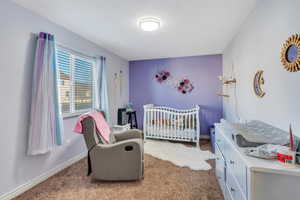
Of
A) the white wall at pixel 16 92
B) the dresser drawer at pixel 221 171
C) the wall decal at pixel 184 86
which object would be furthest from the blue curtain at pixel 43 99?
the wall decal at pixel 184 86

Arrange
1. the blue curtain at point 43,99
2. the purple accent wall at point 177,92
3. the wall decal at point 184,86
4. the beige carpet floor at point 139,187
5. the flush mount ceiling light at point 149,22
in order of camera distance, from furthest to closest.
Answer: the wall decal at point 184,86 < the purple accent wall at point 177,92 < the flush mount ceiling light at point 149,22 < the blue curtain at point 43,99 < the beige carpet floor at point 139,187

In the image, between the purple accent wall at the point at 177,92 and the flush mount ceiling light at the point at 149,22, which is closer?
the flush mount ceiling light at the point at 149,22

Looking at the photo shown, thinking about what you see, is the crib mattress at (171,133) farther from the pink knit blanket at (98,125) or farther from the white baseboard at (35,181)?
the white baseboard at (35,181)

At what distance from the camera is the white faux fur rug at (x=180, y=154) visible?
2543mm

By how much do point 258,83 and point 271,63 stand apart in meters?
0.34

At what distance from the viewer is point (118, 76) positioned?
13.5 ft

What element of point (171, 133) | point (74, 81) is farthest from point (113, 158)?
point (171, 133)

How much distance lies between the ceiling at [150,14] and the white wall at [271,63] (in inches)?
11.6

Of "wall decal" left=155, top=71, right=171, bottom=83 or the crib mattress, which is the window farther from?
"wall decal" left=155, top=71, right=171, bottom=83

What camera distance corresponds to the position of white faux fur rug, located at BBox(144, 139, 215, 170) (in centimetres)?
254

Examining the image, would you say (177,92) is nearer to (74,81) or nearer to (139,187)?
(74,81)

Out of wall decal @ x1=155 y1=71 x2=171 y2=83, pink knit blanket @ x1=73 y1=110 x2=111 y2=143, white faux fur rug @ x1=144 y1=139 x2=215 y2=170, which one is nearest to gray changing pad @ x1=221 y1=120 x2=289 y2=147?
white faux fur rug @ x1=144 y1=139 x2=215 y2=170

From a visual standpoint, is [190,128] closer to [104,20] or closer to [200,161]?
[200,161]

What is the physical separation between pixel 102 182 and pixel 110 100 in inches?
80.5
